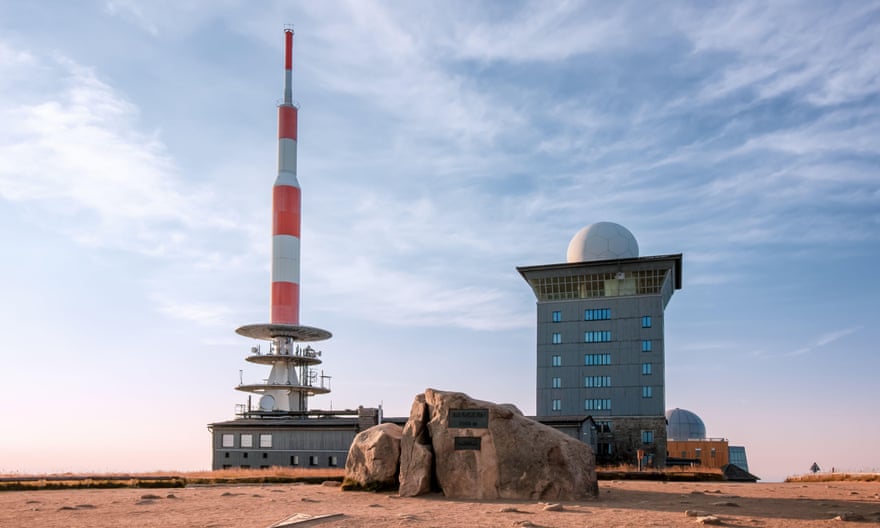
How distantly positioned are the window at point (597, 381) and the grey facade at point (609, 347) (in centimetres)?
4

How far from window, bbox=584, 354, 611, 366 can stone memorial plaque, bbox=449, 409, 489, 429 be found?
51.7 metres

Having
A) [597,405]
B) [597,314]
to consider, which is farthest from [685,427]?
[597,314]

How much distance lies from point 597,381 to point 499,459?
171 feet

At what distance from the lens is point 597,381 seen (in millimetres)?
74750

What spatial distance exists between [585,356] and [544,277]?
9107 mm

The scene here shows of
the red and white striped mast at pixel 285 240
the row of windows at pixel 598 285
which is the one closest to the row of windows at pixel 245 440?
the red and white striped mast at pixel 285 240

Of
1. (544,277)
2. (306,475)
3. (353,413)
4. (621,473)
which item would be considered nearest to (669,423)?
(544,277)

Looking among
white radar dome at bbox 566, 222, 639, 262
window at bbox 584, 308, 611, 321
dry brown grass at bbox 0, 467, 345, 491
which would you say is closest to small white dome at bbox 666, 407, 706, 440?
window at bbox 584, 308, 611, 321

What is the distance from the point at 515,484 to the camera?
79.8 feet

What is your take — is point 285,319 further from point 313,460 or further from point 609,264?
point 609,264

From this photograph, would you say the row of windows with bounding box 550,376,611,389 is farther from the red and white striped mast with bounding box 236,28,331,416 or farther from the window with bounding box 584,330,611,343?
the red and white striped mast with bounding box 236,28,331,416

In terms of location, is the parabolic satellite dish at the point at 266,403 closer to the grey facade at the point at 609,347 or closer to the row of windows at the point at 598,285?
the grey facade at the point at 609,347

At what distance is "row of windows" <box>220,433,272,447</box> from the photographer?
61.2 meters

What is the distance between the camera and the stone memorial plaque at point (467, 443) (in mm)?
25062
